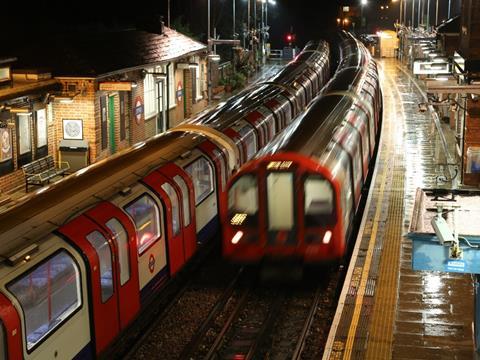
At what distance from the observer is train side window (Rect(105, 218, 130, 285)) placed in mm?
9792

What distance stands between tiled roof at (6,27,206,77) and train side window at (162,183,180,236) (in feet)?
28.3

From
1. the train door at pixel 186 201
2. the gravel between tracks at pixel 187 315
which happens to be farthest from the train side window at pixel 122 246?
the train door at pixel 186 201

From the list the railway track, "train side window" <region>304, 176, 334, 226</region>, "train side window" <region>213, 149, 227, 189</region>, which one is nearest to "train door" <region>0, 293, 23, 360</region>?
the railway track

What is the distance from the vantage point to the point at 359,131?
1583 centimetres

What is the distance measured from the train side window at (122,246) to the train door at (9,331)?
97.9 inches

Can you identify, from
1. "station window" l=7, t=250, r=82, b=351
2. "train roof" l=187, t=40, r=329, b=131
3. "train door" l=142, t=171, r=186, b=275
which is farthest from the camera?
"train roof" l=187, t=40, r=329, b=131

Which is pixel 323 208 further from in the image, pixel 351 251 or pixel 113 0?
pixel 113 0

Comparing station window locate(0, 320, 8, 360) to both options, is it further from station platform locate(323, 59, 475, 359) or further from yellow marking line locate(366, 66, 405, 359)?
yellow marking line locate(366, 66, 405, 359)

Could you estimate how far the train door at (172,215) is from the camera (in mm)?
11500

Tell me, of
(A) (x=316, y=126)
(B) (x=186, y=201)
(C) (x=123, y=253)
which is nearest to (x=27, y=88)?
(B) (x=186, y=201)

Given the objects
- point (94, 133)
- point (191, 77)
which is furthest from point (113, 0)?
point (94, 133)

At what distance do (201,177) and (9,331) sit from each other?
6.76m

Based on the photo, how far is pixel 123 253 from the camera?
32.6 ft

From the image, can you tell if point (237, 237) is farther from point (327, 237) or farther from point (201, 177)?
point (201, 177)
